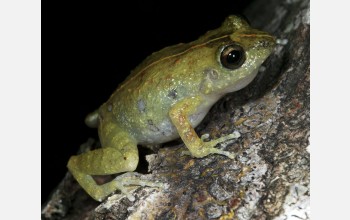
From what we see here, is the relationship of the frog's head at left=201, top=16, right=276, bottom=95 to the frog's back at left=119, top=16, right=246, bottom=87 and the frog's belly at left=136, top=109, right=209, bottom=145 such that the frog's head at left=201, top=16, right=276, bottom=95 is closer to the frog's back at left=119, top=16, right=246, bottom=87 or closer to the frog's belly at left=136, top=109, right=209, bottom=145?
the frog's back at left=119, top=16, right=246, bottom=87

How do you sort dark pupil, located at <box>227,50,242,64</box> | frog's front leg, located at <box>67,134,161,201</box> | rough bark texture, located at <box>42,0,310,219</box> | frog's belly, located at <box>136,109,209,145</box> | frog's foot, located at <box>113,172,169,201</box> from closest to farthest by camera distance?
rough bark texture, located at <box>42,0,310,219</box>, frog's foot, located at <box>113,172,169,201</box>, dark pupil, located at <box>227,50,242,64</box>, frog's front leg, located at <box>67,134,161,201</box>, frog's belly, located at <box>136,109,209,145</box>

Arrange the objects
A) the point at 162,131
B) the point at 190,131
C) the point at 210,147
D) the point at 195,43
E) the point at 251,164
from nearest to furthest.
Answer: the point at 251,164 → the point at 210,147 → the point at 190,131 → the point at 195,43 → the point at 162,131

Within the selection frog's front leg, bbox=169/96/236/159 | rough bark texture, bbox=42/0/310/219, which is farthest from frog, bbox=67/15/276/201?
rough bark texture, bbox=42/0/310/219

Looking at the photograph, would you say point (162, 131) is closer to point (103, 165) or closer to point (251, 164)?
point (103, 165)

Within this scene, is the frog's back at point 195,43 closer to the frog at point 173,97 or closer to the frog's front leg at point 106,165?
the frog at point 173,97

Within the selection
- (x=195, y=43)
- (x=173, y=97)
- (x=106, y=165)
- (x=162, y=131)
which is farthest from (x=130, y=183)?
(x=195, y=43)

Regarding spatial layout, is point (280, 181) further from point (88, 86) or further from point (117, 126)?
point (88, 86)
